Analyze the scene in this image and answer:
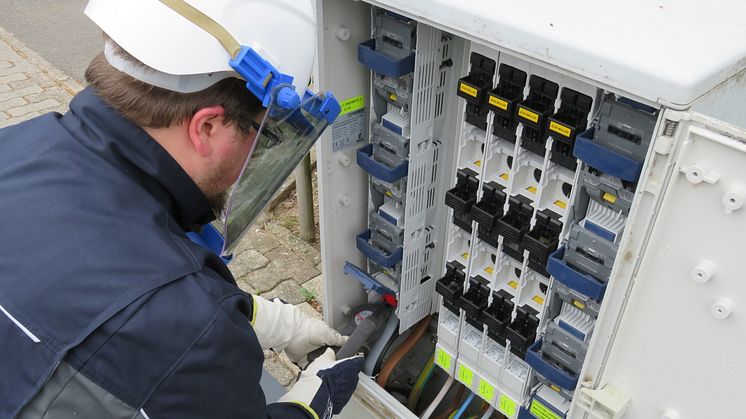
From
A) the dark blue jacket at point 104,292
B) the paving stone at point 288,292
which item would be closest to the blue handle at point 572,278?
the dark blue jacket at point 104,292

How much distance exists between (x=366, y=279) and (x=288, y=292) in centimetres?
121

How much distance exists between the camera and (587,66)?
1184 millimetres

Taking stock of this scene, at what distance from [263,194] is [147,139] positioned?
36 cm

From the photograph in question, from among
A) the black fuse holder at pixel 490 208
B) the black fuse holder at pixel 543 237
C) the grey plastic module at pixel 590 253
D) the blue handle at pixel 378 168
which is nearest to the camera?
the grey plastic module at pixel 590 253

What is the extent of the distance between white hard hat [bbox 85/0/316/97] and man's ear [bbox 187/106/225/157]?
0.17 feet

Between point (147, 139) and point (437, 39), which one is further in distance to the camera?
point (437, 39)

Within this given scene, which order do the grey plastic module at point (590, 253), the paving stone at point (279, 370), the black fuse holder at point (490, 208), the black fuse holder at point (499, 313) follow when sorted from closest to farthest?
the grey plastic module at point (590, 253)
the black fuse holder at point (490, 208)
the black fuse holder at point (499, 313)
the paving stone at point (279, 370)

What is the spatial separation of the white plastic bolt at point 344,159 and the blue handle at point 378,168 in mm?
38

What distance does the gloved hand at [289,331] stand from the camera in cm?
212

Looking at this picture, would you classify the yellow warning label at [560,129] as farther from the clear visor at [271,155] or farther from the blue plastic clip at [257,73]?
the blue plastic clip at [257,73]

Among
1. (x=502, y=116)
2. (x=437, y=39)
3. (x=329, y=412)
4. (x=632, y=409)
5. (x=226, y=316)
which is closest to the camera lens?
(x=226, y=316)

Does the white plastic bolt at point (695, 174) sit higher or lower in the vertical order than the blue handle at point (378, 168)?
higher

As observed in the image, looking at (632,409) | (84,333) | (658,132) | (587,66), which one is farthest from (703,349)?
(84,333)

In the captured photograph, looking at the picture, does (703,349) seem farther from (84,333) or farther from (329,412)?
(84,333)
